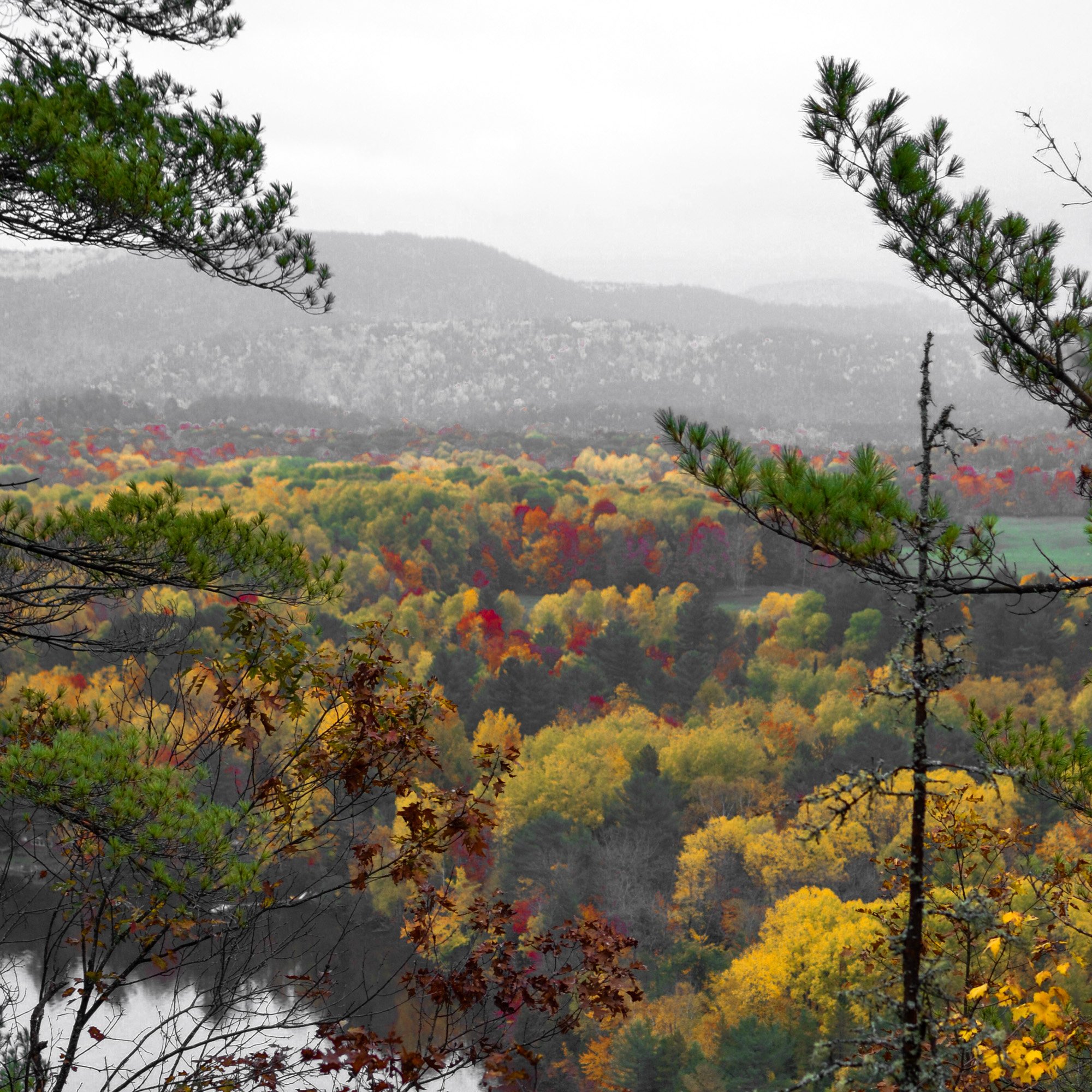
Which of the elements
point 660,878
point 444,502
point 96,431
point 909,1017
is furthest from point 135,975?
point 96,431

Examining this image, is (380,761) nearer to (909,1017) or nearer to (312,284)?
(909,1017)

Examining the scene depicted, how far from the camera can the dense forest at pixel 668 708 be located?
75.6ft

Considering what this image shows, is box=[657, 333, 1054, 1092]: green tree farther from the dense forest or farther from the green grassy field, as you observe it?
the green grassy field

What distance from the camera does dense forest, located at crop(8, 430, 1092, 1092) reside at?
2305cm

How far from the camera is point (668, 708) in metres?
44.6

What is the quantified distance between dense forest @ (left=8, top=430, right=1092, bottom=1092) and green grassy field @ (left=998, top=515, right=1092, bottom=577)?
2230 millimetres

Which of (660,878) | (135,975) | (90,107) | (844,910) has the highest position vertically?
(90,107)

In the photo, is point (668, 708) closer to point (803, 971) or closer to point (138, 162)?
point (803, 971)

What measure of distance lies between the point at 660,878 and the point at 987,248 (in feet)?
95.0

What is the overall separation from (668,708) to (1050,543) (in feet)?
125

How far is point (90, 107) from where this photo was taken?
19.5 feet

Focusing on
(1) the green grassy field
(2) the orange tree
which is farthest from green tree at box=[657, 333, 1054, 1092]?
(1) the green grassy field

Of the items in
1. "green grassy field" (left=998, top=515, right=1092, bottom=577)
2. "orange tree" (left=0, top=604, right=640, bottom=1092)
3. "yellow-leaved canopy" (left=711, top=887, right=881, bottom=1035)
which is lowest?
"yellow-leaved canopy" (left=711, top=887, right=881, bottom=1035)

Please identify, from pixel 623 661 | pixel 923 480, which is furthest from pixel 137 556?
pixel 623 661
